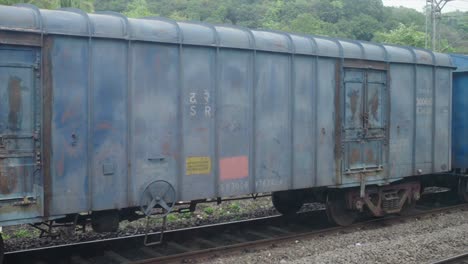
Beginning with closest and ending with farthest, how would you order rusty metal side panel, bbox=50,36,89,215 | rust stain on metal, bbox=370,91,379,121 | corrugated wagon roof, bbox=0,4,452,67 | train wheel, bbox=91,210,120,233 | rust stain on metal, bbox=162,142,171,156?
1. corrugated wagon roof, bbox=0,4,452,67
2. rusty metal side panel, bbox=50,36,89,215
3. train wheel, bbox=91,210,120,233
4. rust stain on metal, bbox=162,142,171,156
5. rust stain on metal, bbox=370,91,379,121

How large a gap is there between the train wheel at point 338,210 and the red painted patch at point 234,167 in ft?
9.06

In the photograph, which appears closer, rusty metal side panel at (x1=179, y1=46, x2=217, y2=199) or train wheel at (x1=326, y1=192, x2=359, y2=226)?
rusty metal side panel at (x1=179, y1=46, x2=217, y2=199)

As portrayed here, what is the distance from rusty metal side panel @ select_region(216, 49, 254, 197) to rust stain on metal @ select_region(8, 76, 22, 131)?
10.2ft

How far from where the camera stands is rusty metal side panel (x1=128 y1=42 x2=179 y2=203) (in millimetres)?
6984

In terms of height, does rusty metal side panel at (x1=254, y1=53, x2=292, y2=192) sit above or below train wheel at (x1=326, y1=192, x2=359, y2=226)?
above

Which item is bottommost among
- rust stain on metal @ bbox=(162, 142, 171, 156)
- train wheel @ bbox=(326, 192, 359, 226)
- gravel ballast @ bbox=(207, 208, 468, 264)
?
gravel ballast @ bbox=(207, 208, 468, 264)

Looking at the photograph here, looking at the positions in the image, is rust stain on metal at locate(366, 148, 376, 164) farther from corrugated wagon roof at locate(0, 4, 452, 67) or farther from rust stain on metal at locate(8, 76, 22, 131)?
rust stain on metal at locate(8, 76, 22, 131)

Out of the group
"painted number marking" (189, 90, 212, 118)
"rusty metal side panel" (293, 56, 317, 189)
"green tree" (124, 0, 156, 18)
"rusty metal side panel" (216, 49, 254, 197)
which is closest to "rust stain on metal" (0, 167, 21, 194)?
"painted number marking" (189, 90, 212, 118)

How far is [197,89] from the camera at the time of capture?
764 centimetres

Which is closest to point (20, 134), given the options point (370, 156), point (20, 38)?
point (20, 38)

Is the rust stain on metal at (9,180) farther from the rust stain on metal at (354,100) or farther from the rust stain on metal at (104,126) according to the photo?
the rust stain on metal at (354,100)

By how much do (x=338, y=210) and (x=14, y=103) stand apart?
694 centimetres

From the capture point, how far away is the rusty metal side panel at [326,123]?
9.26m

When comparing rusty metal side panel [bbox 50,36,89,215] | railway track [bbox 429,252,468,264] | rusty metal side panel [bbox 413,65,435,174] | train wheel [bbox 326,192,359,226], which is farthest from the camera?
rusty metal side panel [bbox 413,65,435,174]
